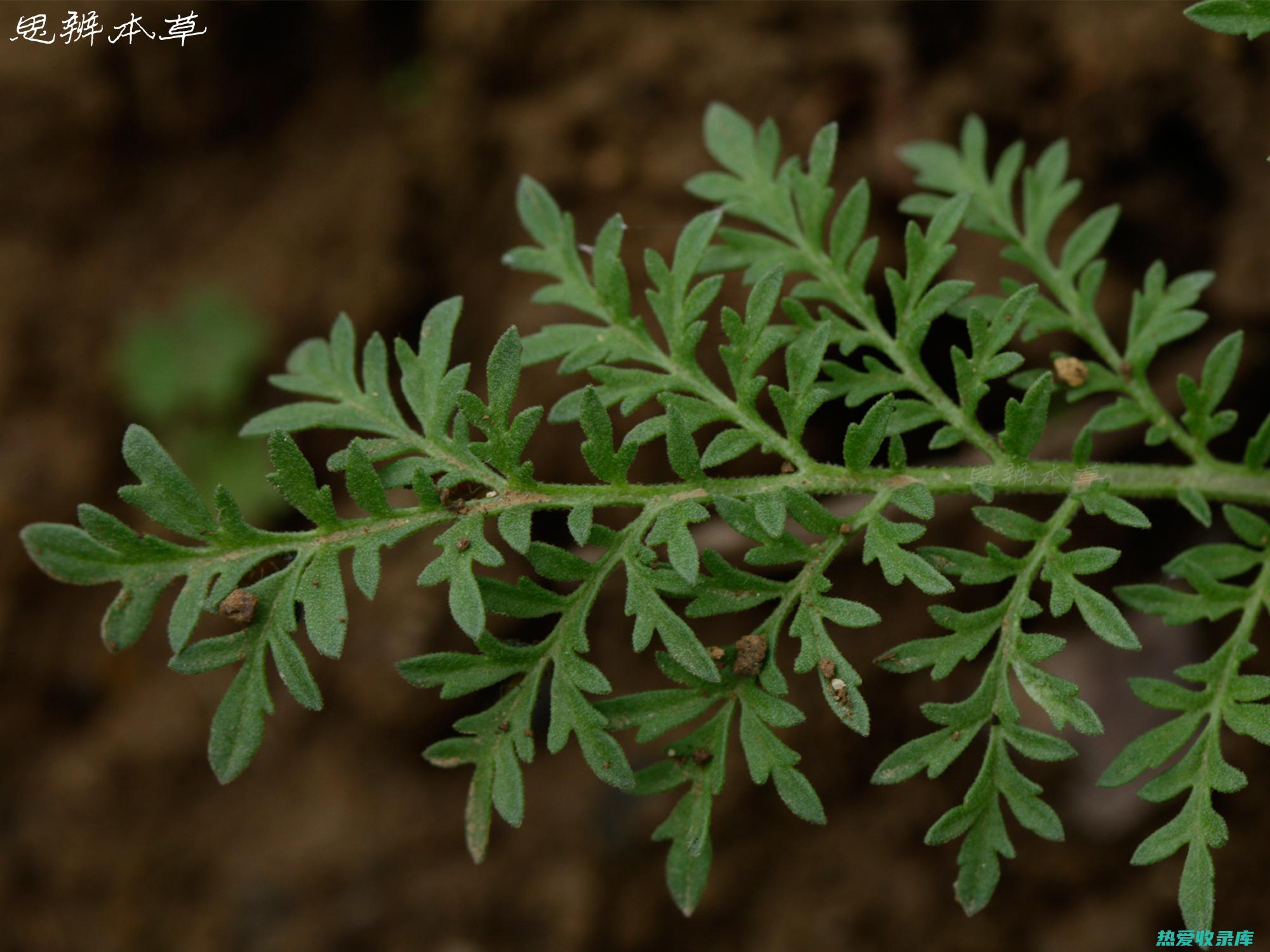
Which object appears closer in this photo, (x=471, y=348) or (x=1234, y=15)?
(x=1234, y=15)

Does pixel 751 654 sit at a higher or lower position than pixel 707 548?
lower

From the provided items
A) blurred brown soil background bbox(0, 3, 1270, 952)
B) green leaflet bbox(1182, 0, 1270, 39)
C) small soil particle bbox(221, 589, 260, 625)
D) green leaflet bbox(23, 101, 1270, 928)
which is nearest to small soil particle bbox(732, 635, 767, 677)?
green leaflet bbox(23, 101, 1270, 928)

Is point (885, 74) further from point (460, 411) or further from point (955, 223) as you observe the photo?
point (460, 411)

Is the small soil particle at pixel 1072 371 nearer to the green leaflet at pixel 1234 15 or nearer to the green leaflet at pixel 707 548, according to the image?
the green leaflet at pixel 707 548

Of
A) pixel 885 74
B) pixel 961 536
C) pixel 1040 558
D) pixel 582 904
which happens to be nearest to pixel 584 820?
pixel 582 904

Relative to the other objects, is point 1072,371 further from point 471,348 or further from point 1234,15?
point 471,348

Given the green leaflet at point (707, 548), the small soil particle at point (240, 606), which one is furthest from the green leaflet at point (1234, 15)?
the small soil particle at point (240, 606)

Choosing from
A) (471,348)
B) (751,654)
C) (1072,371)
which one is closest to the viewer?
(751,654)

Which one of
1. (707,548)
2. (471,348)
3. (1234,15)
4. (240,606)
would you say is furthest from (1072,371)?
(471,348)
